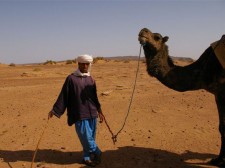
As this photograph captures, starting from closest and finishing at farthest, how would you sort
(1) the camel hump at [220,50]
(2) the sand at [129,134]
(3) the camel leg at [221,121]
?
(1) the camel hump at [220,50] → (3) the camel leg at [221,121] → (2) the sand at [129,134]

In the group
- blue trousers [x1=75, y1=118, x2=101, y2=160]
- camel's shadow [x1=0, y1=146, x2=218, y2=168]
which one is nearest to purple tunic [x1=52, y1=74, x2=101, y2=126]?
blue trousers [x1=75, y1=118, x2=101, y2=160]

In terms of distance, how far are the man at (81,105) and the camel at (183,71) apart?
3.87 ft

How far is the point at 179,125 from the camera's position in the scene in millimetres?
9797

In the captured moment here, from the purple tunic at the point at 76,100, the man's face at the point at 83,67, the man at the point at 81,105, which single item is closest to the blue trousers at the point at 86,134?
the man at the point at 81,105

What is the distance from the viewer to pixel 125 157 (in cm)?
742

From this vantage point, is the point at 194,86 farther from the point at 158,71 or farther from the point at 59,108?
the point at 59,108

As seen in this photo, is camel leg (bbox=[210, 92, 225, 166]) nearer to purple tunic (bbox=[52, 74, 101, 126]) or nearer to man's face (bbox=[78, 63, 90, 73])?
purple tunic (bbox=[52, 74, 101, 126])

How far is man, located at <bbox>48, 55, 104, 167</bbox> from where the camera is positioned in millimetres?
6688

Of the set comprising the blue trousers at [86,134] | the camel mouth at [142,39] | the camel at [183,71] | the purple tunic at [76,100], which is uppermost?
the camel mouth at [142,39]

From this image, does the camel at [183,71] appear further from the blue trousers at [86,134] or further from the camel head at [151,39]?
the blue trousers at [86,134]

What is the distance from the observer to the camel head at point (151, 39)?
256 inches

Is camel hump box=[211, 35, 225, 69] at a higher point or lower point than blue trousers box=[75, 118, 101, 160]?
higher

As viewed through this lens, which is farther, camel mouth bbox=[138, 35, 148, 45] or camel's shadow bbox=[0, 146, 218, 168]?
camel's shadow bbox=[0, 146, 218, 168]

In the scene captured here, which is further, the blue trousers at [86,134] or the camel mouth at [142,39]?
the blue trousers at [86,134]
